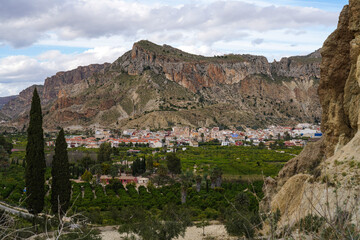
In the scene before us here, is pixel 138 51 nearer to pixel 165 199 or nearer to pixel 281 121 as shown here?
pixel 281 121

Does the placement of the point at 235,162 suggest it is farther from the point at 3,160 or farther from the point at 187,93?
the point at 187,93

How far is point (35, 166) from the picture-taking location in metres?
17.2

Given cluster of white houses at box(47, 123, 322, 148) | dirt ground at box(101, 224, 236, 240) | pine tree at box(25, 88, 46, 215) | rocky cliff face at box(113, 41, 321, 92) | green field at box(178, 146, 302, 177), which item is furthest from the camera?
rocky cliff face at box(113, 41, 321, 92)

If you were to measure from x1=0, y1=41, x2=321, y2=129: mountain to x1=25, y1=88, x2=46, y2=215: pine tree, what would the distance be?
94.3 meters

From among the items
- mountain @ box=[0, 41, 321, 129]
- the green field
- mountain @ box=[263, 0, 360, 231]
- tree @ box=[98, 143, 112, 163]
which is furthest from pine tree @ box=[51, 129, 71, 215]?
mountain @ box=[0, 41, 321, 129]

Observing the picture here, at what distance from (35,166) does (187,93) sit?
122 m

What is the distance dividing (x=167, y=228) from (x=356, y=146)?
29.9 feet

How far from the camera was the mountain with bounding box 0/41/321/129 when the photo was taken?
123 metres

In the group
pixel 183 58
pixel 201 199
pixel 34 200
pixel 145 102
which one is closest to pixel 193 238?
pixel 34 200

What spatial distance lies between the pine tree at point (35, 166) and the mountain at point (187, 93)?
94.3 metres

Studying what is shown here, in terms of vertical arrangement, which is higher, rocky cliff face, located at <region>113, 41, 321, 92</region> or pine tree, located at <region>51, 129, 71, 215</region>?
rocky cliff face, located at <region>113, 41, 321, 92</region>

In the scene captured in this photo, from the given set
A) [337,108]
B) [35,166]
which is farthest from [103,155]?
[337,108]

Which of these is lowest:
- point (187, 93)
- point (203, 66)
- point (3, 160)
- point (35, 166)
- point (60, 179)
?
point (3, 160)

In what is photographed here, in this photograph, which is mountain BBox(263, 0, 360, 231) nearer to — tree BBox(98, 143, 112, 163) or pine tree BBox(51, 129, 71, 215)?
pine tree BBox(51, 129, 71, 215)
